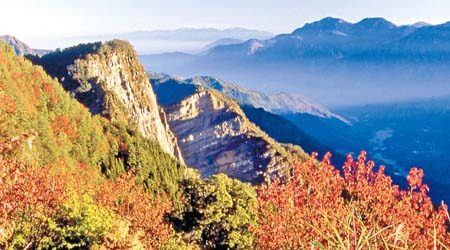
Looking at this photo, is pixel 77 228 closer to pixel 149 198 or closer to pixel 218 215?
pixel 218 215

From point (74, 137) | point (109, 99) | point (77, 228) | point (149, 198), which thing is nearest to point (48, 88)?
point (74, 137)

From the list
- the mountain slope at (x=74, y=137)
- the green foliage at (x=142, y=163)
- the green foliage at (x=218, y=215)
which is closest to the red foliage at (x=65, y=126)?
the mountain slope at (x=74, y=137)

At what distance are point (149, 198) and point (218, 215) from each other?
42.7ft

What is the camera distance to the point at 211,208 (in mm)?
63812

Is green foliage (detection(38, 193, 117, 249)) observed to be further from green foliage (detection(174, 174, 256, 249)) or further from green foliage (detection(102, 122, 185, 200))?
green foliage (detection(102, 122, 185, 200))

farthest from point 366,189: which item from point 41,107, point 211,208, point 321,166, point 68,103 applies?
point 68,103

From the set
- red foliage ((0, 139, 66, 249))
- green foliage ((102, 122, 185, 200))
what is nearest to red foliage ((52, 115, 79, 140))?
green foliage ((102, 122, 185, 200))

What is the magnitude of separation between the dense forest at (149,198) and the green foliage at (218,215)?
0.54 ft

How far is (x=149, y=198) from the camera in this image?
71188 mm

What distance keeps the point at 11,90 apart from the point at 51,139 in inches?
431

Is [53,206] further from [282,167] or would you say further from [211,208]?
[282,167]

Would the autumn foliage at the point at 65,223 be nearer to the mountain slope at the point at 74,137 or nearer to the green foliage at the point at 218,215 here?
the green foliage at the point at 218,215

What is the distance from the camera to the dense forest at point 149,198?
72.9 ft

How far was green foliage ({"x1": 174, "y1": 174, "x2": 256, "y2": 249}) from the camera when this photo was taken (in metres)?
62.1
